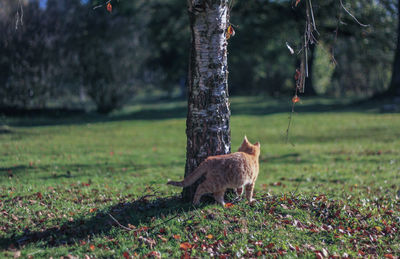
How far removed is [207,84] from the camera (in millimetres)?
6473

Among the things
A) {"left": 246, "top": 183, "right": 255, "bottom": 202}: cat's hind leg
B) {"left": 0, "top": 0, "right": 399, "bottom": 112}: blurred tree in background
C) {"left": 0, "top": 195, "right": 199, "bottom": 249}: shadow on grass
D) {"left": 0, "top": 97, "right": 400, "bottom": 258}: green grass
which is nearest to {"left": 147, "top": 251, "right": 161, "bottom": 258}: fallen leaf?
{"left": 0, "top": 97, "right": 400, "bottom": 258}: green grass

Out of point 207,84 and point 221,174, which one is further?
point 207,84

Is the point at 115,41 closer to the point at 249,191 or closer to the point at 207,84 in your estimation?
the point at 207,84

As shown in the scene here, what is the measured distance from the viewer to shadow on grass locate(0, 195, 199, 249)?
18.2 ft

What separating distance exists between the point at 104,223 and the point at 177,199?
4.92 ft

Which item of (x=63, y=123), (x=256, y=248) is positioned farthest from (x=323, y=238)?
(x=63, y=123)

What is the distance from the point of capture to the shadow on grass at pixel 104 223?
5550mm

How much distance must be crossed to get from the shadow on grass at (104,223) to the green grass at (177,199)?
18 millimetres

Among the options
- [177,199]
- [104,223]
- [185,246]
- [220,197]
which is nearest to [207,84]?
[220,197]

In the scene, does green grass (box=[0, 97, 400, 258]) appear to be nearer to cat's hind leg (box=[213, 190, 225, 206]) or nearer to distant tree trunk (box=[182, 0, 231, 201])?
cat's hind leg (box=[213, 190, 225, 206])

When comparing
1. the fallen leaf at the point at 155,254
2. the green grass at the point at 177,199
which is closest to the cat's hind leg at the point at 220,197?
the green grass at the point at 177,199

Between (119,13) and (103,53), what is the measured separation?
12.9 ft

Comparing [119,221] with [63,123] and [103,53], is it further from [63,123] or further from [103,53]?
[103,53]

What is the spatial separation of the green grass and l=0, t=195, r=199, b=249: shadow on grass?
0.02 m
